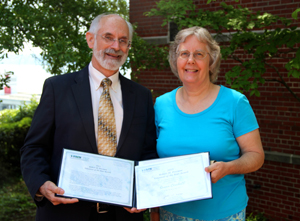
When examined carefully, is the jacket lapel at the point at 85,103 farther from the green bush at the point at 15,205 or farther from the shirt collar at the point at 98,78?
the green bush at the point at 15,205

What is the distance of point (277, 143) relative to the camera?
589cm

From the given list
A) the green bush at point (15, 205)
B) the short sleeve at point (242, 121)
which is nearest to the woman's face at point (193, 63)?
the short sleeve at point (242, 121)

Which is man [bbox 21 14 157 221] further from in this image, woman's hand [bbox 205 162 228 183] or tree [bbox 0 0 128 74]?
tree [bbox 0 0 128 74]

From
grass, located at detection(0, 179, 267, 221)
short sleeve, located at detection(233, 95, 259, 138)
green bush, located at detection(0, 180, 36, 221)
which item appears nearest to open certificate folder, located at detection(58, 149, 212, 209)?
short sleeve, located at detection(233, 95, 259, 138)

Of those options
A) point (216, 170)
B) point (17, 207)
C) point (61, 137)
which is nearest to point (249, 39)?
point (216, 170)

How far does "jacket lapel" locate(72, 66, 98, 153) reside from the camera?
2289 millimetres

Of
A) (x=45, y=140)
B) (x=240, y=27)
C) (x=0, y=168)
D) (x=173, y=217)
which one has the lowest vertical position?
(x=0, y=168)

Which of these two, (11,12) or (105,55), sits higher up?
(11,12)

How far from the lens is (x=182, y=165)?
2158mm

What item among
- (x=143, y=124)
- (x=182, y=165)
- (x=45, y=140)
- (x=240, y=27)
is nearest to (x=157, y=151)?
(x=143, y=124)

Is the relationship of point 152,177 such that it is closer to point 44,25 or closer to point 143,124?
point 143,124

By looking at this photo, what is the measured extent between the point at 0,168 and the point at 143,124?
6333 millimetres

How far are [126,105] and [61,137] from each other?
1.88 ft

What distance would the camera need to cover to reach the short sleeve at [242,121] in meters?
2.29
